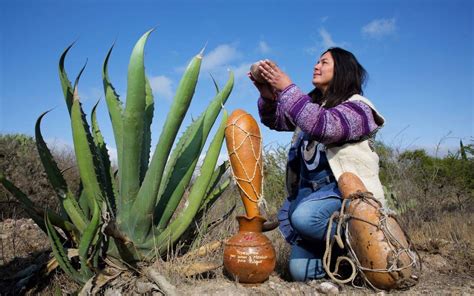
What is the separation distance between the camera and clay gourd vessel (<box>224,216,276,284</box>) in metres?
2.06

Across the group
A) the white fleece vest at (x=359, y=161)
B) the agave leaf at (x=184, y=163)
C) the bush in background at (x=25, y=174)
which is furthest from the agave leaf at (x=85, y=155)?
the bush in background at (x=25, y=174)

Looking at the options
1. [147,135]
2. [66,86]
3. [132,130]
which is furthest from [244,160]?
[66,86]

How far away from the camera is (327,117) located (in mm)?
2201

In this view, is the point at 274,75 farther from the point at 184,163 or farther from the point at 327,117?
the point at 184,163

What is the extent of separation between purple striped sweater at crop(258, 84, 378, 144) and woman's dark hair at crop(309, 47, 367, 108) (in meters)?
0.17

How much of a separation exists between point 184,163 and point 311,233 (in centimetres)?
83

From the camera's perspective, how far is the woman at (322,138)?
88.4 inches

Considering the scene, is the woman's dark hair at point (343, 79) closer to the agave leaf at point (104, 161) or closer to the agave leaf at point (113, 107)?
the agave leaf at point (113, 107)

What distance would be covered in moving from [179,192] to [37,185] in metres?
3.19

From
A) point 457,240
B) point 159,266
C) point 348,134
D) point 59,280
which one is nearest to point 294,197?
point 348,134

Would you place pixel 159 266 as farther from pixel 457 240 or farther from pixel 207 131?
pixel 457 240

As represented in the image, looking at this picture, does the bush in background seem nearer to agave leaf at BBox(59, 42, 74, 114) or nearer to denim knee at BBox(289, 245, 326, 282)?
agave leaf at BBox(59, 42, 74, 114)

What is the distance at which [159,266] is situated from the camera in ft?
6.75

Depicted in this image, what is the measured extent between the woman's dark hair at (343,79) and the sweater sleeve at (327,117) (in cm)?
17
